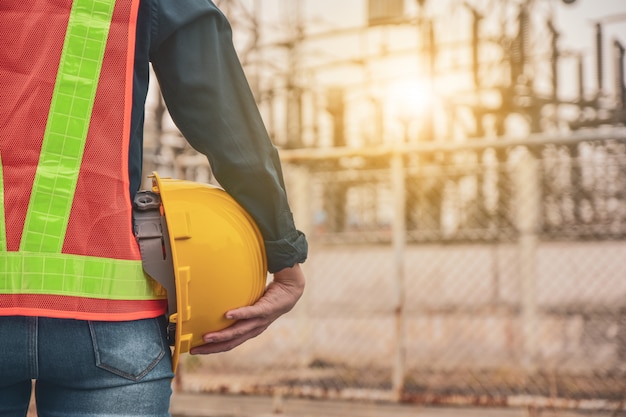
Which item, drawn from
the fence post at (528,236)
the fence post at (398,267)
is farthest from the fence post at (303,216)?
the fence post at (528,236)

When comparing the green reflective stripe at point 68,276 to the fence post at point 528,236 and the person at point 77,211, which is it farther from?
the fence post at point 528,236

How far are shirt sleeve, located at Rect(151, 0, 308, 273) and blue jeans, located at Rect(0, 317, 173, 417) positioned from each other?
0.33 meters

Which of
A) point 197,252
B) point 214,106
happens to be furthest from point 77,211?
point 214,106

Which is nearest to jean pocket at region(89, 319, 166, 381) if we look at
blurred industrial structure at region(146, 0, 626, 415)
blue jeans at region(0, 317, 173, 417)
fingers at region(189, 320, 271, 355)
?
blue jeans at region(0, 317, 173, 417)

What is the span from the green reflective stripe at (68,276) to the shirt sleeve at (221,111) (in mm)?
276

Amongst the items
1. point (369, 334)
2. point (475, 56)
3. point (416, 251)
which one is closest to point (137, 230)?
point (369, 334)

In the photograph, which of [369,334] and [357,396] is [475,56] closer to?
[369,334]

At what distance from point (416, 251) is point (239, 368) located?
338cm

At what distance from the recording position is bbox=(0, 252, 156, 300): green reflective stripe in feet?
4.06

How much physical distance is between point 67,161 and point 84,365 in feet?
1.16

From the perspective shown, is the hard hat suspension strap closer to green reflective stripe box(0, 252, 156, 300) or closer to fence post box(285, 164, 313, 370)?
green reflective stripe box(0, 252, 156, 300)

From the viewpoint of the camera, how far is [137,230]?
1330mm

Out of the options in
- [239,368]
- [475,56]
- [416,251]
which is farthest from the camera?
[475,56]

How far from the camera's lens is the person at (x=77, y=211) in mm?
1233
